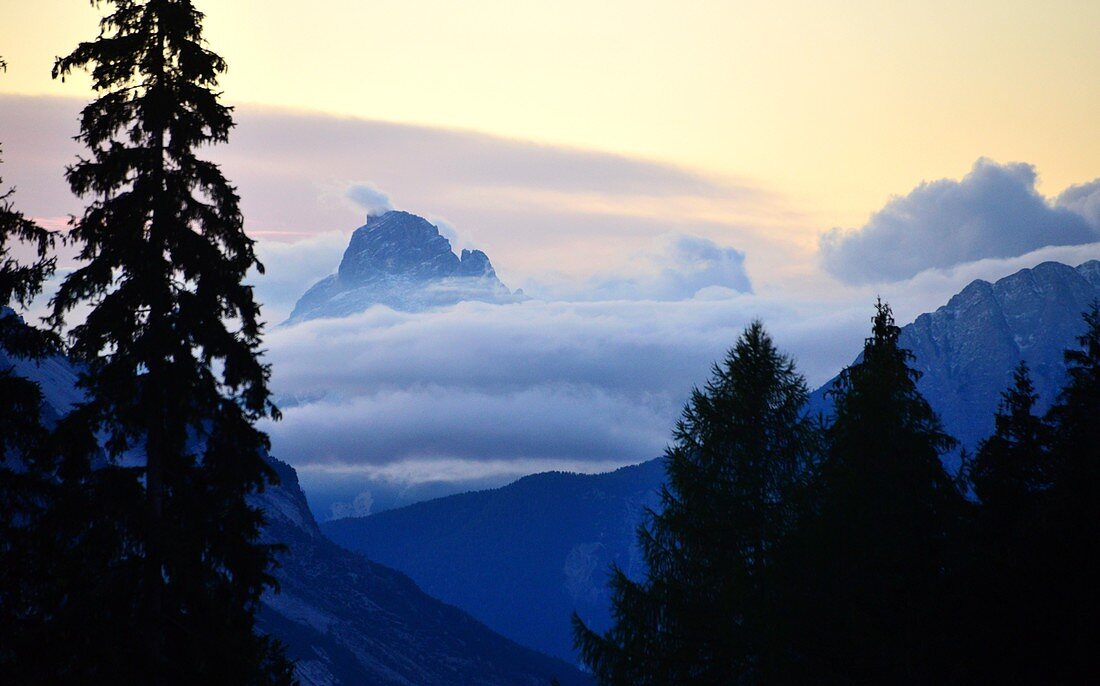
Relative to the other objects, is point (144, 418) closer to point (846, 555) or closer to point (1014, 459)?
point (846, 555)

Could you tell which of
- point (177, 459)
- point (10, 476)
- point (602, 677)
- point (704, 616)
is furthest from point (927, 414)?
point (10, 476)

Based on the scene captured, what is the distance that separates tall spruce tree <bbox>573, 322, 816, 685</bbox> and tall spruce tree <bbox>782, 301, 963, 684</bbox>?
4.35 feet

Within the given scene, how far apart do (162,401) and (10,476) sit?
3.17 meters

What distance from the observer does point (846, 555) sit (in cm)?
2845

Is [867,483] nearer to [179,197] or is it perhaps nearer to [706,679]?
[706,679]

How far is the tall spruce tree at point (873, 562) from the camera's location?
27.2 metres

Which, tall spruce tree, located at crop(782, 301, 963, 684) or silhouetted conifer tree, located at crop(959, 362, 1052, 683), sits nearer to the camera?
silhouetted conifer tree, located at crop(959, 362, 1052, 683)

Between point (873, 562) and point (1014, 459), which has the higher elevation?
point (1014, 459)

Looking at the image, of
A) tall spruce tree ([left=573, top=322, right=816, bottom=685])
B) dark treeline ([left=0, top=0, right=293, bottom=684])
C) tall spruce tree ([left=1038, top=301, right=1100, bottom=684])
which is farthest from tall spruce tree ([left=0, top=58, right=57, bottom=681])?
tall spruce tree ([left=1038, top=301, right=1100, bottom=684])

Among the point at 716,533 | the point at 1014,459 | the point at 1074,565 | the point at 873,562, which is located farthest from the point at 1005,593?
the point at 1014,459

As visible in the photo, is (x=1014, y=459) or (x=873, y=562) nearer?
(x=873, y=562)

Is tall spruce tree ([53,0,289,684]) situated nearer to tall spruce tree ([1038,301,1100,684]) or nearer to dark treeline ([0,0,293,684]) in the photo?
dark treeline ([0,0,293,684])

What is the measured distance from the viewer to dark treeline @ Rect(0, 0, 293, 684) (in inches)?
1038

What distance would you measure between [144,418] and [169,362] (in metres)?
1.22
